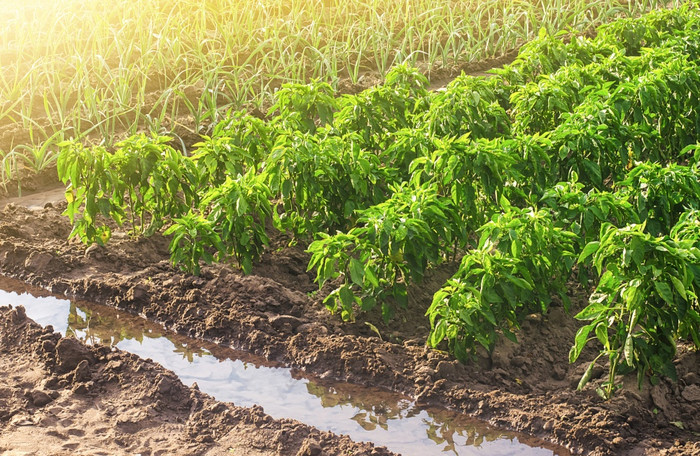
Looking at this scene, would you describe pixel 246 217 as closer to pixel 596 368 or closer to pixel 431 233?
pixel 431 233

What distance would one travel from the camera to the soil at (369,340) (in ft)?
12.8

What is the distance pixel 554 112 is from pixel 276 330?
248 cm

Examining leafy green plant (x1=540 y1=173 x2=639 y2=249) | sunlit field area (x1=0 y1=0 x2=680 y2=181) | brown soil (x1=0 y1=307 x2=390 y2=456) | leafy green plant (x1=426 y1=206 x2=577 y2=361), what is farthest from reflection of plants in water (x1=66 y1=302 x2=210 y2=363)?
leafy green plant (x1=540 y1=173 x2=639 y2=249)

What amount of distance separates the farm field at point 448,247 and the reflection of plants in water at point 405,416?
86mm

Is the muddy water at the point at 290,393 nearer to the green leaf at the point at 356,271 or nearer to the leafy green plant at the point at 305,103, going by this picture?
the green leaf at the point at 356,271

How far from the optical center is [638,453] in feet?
12.0

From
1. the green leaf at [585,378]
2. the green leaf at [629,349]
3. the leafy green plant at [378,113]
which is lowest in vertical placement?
the green leaf at [585,378]

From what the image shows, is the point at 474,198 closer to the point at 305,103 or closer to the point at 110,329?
the point at 305,103

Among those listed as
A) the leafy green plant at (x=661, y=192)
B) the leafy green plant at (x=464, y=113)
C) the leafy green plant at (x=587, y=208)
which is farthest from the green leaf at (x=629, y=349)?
the leafy green plant at (x=464, y=113)

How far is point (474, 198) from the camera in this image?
4832mm

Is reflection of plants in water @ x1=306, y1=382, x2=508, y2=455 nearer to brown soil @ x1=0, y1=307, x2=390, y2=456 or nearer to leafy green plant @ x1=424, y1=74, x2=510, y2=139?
brown soil @ x1=0, y1=307, x2=390, y2=456

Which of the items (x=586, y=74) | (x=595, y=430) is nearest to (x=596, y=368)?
(x=595, y=430)

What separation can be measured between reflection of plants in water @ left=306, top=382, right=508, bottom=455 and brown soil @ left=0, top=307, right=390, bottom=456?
37 cm

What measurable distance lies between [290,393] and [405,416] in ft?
2.02
